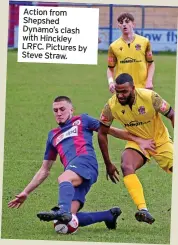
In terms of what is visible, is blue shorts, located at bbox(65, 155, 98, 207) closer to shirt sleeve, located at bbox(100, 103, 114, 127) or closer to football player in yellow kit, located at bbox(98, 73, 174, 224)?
football player in yellow kit, located at bbox(98, 73, 174, 224)

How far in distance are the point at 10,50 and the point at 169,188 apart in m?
1.97

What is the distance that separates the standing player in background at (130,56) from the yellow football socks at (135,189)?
881mm

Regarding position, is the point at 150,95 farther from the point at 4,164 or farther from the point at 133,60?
the point at 4,164

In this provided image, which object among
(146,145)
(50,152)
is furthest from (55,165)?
(146,145)

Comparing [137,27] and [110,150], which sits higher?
[137,27]

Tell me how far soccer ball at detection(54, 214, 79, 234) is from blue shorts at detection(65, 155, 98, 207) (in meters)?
0.22

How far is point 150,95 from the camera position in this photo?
50.2 ft

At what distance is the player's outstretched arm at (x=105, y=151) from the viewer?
15.4m

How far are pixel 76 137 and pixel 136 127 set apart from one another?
21.9 inches

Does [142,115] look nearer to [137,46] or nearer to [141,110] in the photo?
[141,110]

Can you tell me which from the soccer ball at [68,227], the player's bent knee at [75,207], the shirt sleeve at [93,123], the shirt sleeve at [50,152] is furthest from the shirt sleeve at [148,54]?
the soccer ball at [68,227]

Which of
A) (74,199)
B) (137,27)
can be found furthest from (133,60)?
(74,199)

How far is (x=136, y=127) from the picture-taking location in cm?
1548

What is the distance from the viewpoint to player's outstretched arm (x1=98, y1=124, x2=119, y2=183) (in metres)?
15.4
